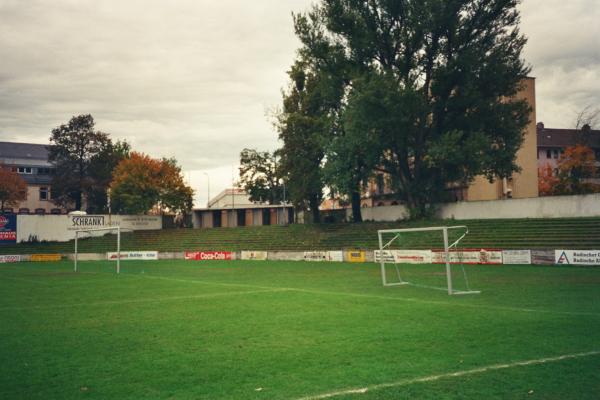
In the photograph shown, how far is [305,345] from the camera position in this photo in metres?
13.0

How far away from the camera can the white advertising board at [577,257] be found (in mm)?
36469

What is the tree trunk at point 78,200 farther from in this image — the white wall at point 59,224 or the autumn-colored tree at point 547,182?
the autumn-colored tree at point 547,182

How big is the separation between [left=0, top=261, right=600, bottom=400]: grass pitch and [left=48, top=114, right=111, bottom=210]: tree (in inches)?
3093

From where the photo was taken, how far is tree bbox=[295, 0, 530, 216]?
52125mm

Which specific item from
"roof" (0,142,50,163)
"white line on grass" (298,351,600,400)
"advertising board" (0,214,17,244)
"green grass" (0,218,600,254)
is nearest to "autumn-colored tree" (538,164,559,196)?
"green grass" (0,218,600,254)

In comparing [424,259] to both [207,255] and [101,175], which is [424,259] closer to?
[207,255]

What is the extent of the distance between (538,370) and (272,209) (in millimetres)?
91224

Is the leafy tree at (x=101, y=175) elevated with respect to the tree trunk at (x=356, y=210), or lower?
elevated

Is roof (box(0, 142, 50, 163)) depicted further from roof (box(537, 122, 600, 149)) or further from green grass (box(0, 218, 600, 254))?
roof (box(537, 122, 600, 149))

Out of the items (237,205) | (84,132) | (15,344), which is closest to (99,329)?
(15,344)

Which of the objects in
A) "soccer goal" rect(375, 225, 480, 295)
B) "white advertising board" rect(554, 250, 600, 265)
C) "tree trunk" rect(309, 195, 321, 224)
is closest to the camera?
"soccer goal" rect(375, 225, 480, 295)

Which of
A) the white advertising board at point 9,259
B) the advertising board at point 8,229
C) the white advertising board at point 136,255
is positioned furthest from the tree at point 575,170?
the advertising board at point 8,229

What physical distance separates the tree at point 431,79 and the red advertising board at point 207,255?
1870cm

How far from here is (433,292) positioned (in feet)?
80.2
